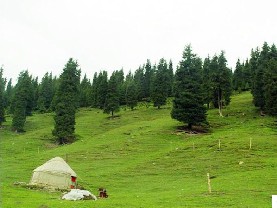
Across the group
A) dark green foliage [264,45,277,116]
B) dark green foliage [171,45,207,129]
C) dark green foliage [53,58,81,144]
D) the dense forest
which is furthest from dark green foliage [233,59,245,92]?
dark green foliage [53,58,81,144]

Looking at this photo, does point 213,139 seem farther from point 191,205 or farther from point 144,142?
point 191,205

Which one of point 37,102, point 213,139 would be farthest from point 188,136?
point 37,102

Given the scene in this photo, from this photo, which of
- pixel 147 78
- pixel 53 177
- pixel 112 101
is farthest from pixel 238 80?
pixel 53 177

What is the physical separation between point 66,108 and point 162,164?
3689cm

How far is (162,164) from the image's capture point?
52.5 m

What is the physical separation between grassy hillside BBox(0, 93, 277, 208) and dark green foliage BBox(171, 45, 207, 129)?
357 centimetres

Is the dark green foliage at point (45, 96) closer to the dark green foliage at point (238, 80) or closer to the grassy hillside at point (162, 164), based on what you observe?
the grassy hillside at point (162, 164)

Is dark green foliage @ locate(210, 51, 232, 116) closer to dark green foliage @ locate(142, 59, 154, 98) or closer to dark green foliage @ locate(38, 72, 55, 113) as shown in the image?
dark green foliage @ locate(142, 59, 154, 98)

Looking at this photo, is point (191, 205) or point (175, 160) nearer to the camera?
point (191, 205)

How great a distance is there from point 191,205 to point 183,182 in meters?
15.2

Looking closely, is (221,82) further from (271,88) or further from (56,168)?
(56,168)

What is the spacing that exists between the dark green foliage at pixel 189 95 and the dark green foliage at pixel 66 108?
21977 millimetres

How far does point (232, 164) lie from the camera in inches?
1900

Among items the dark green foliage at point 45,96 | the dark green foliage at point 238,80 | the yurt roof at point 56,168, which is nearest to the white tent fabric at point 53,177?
the yurt roof at point 56,168
